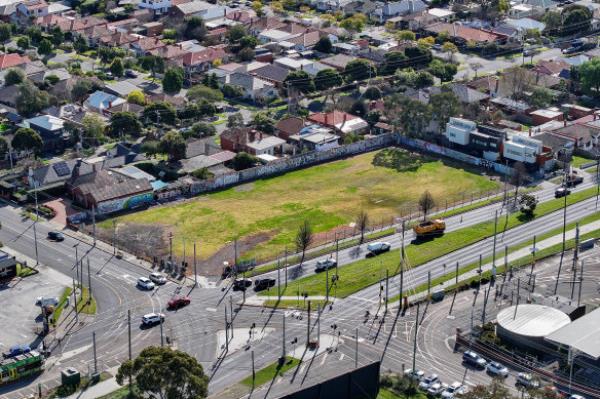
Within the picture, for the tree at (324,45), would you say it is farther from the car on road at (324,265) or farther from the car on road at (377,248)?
the car on road at (324,265)

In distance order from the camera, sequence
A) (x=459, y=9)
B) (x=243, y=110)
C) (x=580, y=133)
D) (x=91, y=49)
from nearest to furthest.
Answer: (x=580, y=133) < (x=243, y=110) < (x=91, y=49) < (x=459, y=9)

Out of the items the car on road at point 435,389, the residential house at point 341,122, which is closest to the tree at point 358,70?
the residential house at point 341,122

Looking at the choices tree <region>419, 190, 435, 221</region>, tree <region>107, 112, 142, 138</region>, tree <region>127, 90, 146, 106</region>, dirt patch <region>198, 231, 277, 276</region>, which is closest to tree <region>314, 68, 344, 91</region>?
tree <region>127, 90, 146, 106</region>

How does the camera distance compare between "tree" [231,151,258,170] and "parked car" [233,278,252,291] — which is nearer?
→ "parked car" [233,278,252,291]

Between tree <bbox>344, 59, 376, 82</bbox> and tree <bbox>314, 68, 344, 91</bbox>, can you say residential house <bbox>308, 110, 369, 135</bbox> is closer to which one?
tree <bbox>314, 68, 344, 91</bbox>

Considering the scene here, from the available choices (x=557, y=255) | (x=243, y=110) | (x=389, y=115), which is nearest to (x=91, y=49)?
(x=243, y=110)

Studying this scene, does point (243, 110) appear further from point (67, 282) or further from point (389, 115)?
point (67, 282)
